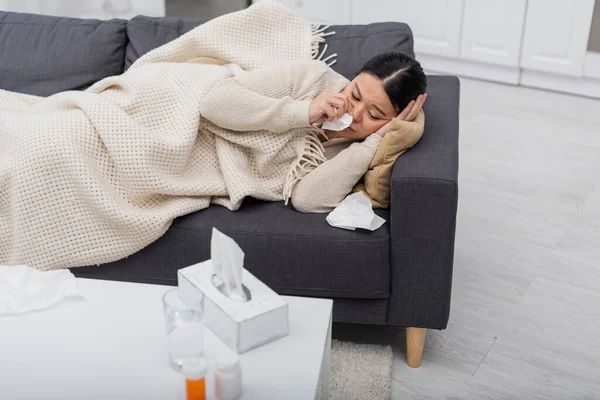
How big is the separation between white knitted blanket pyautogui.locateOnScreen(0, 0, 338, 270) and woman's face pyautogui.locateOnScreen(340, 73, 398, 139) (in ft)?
0.44

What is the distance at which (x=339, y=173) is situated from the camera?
1865mm

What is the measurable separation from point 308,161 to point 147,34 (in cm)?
69

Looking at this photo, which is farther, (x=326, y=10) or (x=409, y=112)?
(x=326, y=10)

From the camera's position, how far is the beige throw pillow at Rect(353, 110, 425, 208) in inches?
71.5

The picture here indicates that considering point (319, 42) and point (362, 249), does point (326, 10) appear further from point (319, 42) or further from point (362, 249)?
point (362, 249)

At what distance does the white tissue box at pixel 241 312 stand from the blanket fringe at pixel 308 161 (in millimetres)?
530

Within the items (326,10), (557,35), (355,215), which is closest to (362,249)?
(355,215)

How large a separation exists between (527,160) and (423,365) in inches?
51.7

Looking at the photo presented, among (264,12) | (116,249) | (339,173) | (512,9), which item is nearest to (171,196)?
(116,249)

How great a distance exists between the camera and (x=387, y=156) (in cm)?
183

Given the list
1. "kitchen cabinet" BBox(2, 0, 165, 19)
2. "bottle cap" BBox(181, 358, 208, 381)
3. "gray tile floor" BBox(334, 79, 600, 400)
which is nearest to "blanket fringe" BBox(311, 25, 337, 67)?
"gray tile floor" BBox(334, 79, 600, 400)

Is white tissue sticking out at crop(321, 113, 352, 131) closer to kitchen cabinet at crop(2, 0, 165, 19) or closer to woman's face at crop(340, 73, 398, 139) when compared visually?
woman's face at crop(340, 73, 398, 139)

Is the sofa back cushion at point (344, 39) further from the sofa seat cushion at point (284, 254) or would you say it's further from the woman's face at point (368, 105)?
the sofa seat cushion at point (284, 254)

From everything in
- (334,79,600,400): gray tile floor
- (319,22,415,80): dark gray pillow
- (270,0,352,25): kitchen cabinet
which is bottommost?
(334,79,600,400): gray tile floor
